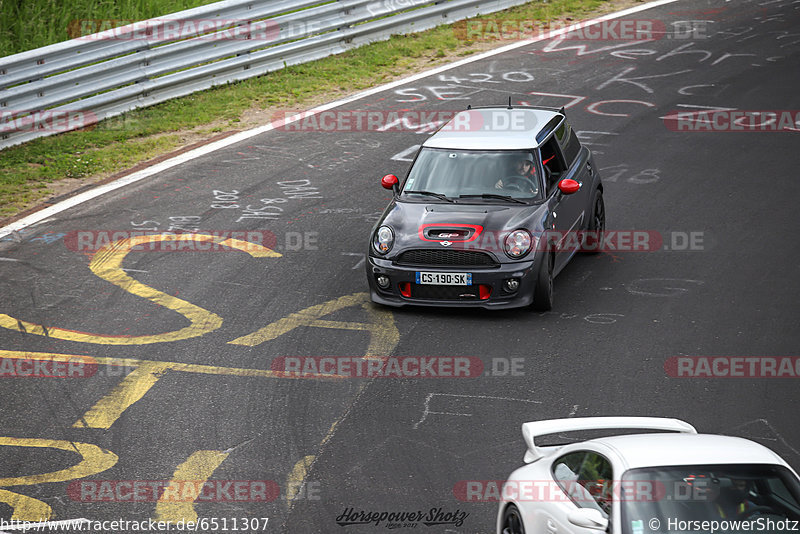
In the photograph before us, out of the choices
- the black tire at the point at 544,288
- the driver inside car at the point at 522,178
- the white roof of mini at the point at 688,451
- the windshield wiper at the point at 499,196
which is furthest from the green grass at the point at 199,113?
→ the white roof of mini at the point at 688,451

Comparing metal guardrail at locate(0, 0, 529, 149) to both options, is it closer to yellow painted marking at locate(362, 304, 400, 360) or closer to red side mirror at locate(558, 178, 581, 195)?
yellow painted marking at locate(362, 304, 400, 360)

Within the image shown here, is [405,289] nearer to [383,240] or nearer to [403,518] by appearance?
[383,240]

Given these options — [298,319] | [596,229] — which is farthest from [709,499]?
[596,229]

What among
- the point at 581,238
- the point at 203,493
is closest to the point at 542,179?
the point at 581,238

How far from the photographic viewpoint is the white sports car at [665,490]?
15.8ft

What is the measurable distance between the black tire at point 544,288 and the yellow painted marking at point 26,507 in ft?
16.7

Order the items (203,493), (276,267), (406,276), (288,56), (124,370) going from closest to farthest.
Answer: (203,493) → (124,370) → (406,276) → (276,267) → (288,56)

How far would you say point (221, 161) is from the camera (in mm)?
14414

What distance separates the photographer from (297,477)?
23.0ft

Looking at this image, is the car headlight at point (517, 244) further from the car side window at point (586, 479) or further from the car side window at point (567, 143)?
the car side window at point (586, 479)

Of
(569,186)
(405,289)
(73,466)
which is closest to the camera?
(73,466)

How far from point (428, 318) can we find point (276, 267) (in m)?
2.16

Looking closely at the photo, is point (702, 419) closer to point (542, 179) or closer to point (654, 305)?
point (654, 305)

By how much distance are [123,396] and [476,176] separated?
173 inches
